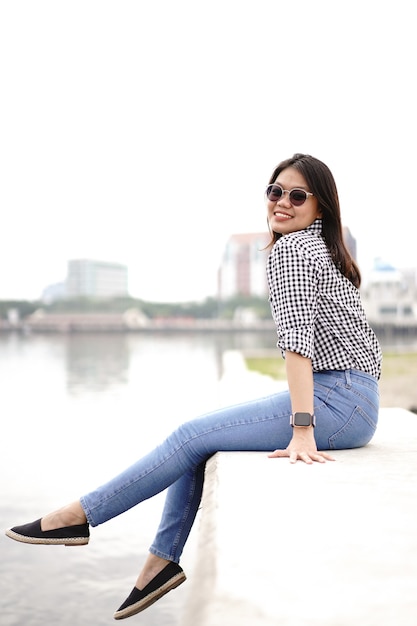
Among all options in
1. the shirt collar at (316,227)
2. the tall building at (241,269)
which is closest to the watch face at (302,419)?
the shirt collar at (316,227)

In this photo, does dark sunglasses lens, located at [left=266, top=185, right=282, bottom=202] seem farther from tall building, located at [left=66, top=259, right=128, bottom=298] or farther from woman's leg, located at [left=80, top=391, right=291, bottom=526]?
tall building, located at [left=66, top=259, right=128, bottom=298]

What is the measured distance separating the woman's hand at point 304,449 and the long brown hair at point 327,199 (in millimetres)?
480

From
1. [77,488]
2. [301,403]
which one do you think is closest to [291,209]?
[301,403]

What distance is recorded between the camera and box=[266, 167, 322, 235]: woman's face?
225 centimetres

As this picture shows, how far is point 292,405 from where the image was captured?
6.65ft

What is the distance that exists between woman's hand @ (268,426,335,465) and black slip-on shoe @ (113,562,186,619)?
0.41 metres

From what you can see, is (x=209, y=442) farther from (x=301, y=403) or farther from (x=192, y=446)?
(x=301, y=403)

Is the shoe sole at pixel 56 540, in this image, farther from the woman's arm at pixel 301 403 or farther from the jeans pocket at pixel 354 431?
the jeans pocket at pixel 354 431

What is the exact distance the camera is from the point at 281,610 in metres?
1.09

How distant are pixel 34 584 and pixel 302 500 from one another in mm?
1592

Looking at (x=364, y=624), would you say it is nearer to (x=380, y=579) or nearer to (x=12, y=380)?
(x=380, y=579)

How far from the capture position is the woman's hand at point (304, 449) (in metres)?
2.04

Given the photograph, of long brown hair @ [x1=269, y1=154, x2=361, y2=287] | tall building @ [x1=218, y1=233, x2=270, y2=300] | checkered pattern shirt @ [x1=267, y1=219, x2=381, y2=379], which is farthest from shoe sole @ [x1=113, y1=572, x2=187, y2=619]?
tall building @ [x1=218, y1=233, x2=270, y2=300]

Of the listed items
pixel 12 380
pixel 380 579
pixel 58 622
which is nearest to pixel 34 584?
pixel 58 622
